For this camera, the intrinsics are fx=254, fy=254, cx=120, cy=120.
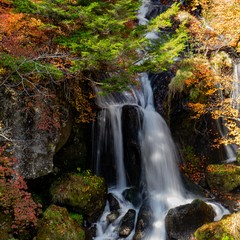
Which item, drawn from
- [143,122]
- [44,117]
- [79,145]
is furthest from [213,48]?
[44,117]

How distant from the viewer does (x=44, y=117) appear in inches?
349

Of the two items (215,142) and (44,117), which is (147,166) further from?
(44,117)

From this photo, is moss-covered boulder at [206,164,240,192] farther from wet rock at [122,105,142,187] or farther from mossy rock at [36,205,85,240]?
mossy rock at [36,205,85,240]

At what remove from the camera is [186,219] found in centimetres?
886

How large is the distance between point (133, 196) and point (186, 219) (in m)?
2.66

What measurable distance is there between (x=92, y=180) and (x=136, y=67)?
4.76m

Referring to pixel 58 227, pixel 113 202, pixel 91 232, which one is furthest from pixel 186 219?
pixel 58 227

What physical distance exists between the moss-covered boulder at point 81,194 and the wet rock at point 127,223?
3.40 ft

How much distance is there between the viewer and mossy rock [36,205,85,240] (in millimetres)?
7898

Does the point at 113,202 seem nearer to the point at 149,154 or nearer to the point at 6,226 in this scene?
the point at 149,154

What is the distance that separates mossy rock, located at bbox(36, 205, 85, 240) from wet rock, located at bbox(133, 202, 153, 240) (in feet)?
6.54

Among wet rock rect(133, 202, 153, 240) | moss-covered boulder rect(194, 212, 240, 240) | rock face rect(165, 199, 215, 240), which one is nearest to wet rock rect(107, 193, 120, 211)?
wet rock rect(133, 202, 153, 240)

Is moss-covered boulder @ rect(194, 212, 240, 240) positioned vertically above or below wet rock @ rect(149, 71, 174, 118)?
below

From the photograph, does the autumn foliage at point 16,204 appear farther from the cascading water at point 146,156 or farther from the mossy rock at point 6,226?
the cascading water at point 146,156
